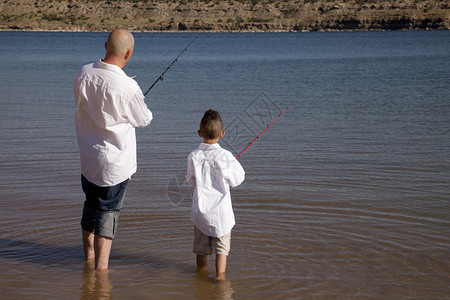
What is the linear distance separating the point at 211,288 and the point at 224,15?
86.1 m

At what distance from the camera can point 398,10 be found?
82.8 metres

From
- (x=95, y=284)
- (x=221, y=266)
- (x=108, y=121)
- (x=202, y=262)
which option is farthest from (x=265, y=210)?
(x=108, y=121)

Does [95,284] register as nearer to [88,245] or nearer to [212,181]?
[88,245]

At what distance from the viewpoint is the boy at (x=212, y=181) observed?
392cm

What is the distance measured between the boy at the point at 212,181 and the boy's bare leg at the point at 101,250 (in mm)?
586

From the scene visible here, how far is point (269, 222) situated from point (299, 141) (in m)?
4.15

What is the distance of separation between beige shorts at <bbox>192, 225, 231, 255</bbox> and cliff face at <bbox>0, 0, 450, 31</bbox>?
7800 centimetres

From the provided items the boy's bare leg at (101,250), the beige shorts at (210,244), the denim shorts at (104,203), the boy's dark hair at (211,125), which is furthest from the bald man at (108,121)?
the beige shorts at (210,244)

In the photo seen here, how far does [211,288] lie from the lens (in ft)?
13.7

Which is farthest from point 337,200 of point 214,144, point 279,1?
point 279,1

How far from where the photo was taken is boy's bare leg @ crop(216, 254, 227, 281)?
4143 millimetres

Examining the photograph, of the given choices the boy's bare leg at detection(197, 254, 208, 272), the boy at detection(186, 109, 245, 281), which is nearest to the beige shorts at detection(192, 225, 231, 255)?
the boy at detection(186, 109, 245, 281)

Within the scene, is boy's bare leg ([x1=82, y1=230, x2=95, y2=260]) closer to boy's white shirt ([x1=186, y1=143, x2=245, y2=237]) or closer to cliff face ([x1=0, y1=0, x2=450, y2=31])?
boy's white shirt ([x1=186, y1=143, x2=245, y2=237])

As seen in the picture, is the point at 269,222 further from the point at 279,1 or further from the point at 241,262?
the point at 279,1
